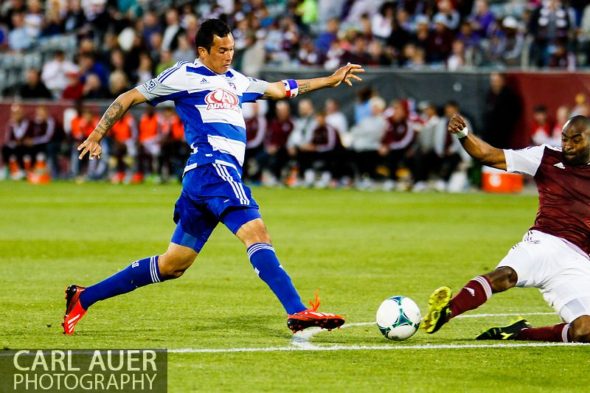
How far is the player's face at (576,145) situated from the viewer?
31.1 feet

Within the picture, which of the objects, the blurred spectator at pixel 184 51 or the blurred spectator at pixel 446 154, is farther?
the blurred spectator at pixel 184 51

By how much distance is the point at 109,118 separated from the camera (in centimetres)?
951

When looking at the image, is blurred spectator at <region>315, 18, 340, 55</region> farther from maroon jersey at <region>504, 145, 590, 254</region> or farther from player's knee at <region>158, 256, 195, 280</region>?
player's knee at <region>158, 256, 195, 280</region>

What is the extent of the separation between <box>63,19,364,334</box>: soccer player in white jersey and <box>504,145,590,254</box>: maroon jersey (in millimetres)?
2106

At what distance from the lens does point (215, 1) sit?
110ft

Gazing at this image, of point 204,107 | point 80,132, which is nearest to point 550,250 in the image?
point 204,107

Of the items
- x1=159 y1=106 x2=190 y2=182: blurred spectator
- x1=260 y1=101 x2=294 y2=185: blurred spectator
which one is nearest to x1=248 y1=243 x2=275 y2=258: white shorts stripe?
x1=260 y1=101 x2=294 y2=185: blurred spectator

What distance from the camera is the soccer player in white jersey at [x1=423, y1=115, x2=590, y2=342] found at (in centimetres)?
932

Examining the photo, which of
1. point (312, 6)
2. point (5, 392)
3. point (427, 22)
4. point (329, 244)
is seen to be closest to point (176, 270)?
point (5, 392)

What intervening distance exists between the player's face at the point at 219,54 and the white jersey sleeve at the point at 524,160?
7.47 ft

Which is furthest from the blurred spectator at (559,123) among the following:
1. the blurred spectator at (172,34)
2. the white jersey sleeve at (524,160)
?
the white jersey sleeve at (524,160)

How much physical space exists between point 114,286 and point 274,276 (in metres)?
1.47

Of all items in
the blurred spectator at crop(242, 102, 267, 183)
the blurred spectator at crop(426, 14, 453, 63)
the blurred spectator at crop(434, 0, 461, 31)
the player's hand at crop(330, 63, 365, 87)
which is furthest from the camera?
the blurred spectator at crop(434, 0, 461, 31)

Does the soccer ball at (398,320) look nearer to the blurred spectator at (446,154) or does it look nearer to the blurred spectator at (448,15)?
the blurred spectator at (446,154)
